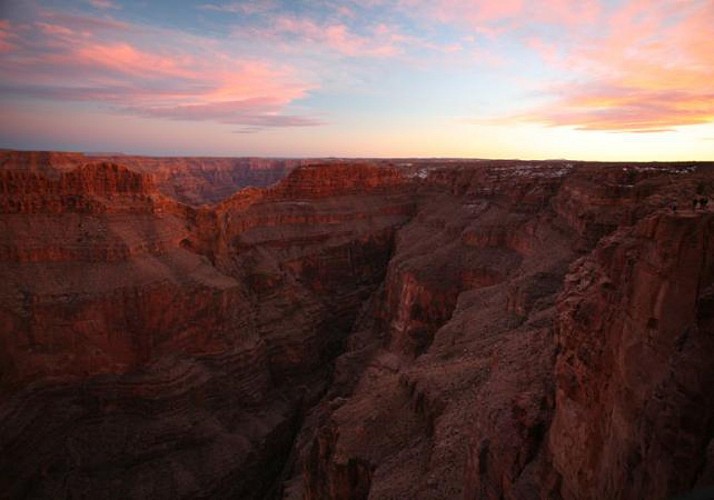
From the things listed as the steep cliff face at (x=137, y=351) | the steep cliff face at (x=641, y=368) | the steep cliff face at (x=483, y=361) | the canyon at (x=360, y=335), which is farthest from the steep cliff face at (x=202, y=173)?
the steep cliff face at (x=641, y=368)

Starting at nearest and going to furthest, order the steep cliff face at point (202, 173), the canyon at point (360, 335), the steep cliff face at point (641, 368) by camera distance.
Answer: the steep cliff face at point (641, 368) < the canyon at point (360, 335) < the steep cliff face at point (202, 173)

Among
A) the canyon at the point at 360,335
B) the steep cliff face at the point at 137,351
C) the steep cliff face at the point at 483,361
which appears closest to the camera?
the canyon at the point at 360,335

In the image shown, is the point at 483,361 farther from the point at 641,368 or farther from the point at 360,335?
the point at 360,335

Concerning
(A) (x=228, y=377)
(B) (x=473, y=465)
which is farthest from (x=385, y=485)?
(A) (x=228, y=377)

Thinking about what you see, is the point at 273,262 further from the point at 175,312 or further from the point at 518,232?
the point at 518,232

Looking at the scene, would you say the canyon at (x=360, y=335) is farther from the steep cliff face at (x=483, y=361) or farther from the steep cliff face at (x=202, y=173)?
the steep cliff face at (x=202, y=173)

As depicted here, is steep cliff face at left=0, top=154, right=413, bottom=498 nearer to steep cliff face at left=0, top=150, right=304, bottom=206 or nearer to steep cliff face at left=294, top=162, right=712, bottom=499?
steep cliff face at left=294, top=162, right=712, bottom=499

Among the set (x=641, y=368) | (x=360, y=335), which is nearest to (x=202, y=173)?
(x=360, y=335)
